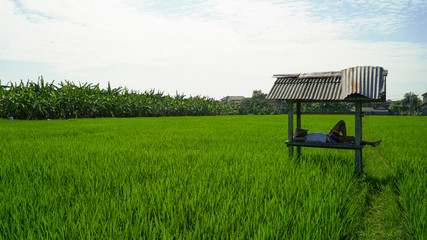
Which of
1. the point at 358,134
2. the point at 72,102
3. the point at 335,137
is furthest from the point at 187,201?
the point at 72,102

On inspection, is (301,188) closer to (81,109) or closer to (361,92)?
(361,92)

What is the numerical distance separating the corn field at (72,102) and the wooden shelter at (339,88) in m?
14.4

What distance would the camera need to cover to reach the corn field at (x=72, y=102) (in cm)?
1444

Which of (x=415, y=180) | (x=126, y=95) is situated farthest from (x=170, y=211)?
(x=126, y=95)

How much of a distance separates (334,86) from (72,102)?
54.0ft

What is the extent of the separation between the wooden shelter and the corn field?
14414 mm

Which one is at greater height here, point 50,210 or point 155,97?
point 155,97

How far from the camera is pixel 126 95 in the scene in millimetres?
22578

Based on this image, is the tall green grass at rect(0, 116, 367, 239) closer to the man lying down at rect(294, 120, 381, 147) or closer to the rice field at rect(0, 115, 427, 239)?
the rice field at rect(0, 115, 427, 239)

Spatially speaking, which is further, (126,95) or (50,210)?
(126,95)

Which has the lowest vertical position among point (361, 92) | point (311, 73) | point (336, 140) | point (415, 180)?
point (415, 180)

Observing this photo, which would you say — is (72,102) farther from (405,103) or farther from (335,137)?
(405,103)

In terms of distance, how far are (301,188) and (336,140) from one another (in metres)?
1.70

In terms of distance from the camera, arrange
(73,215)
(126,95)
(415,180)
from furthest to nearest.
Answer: (126,95)
(415,180)
(73,215)
